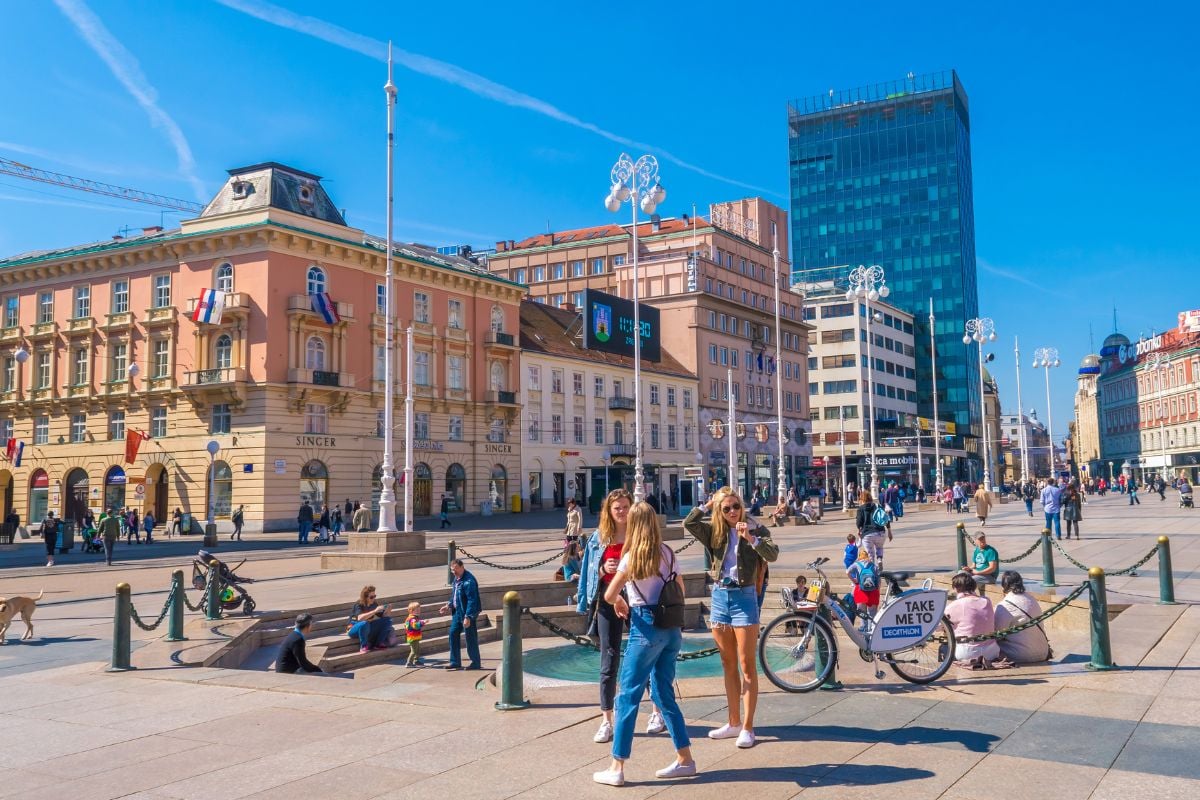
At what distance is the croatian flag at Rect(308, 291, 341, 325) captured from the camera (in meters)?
43.9

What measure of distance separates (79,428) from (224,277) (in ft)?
39.5

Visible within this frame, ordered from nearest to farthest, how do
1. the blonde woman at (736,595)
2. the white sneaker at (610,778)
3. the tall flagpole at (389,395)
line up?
1. the white sneaker at (610,778)
2. the blonde woman at (736,595)
3. the tall flagpole at (389,395)

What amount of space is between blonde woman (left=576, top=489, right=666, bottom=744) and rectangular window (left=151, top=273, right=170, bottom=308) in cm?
4510

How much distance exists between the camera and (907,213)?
119812 millimetres

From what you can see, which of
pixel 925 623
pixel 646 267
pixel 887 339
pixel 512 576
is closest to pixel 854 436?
pixel 887 339

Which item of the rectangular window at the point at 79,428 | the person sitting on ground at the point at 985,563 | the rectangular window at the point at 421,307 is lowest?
the person sitting on ground at the point at 985,563

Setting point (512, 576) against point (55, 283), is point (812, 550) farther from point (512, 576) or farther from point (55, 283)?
point (55, 283)

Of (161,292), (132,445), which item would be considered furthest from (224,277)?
(132,445)

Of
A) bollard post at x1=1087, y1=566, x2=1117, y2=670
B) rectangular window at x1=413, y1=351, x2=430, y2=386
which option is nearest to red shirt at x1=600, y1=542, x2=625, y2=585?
bollard post at x1=1087, y1=566, x2=1117, y2=670

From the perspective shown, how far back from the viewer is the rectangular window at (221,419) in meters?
44.1

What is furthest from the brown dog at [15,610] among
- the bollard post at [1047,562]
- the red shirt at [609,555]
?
the bollard post at [1047,562]

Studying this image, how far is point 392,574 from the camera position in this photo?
2159cm

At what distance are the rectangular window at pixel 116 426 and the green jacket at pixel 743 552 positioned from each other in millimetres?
47407

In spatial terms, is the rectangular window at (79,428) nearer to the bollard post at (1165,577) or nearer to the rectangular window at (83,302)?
the rectangular window at (83,302)
